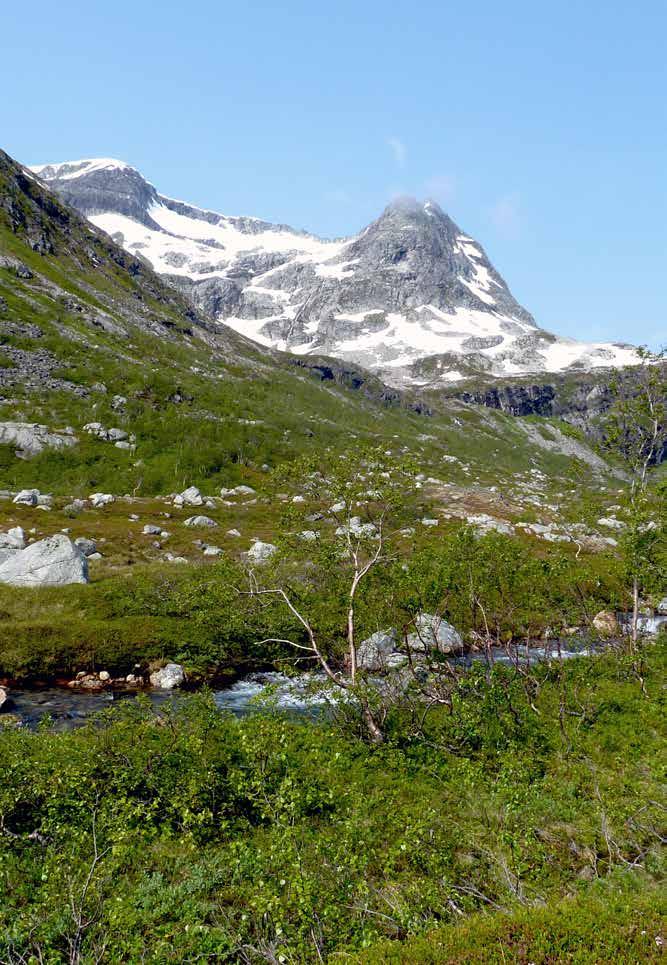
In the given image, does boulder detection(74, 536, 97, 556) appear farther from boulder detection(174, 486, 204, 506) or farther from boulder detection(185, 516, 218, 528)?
boulder detection(174, 486, 204, 506)

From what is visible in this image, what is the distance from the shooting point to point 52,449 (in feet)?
280

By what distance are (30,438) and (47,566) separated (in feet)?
179

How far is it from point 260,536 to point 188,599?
131ft

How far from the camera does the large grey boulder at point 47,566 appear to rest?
39.7 m

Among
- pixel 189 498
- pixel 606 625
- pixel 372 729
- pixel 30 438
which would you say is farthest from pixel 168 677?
pixel 30 438

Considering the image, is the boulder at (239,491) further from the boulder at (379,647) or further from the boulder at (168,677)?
the boulder at (379,647)

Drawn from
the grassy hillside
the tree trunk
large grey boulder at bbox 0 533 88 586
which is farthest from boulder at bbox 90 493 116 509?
the tree trunk

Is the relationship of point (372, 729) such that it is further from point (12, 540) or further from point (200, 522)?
point (200, 522)

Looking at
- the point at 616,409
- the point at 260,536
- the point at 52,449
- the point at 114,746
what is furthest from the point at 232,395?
the point at 114,746

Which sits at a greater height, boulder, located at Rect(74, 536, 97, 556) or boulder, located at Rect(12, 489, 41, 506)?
boulder, located at Rect(12, 489, 41, 506)

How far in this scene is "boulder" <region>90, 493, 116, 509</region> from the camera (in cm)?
7069

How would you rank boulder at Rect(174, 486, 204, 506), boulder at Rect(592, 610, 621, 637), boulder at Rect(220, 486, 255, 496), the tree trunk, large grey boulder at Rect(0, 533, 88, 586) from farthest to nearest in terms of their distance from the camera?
boulder at Rect(220, 486, 255, 496) < boulder at Rect(174, 486, 204, 506) < large grey boulder at Rect(0, 533, 88, 586) < boulder at Rect(592, 610, 621, 637) < the tree trunk

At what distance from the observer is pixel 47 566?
40375mm

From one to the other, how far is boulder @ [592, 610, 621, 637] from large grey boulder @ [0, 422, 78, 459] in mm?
82408
